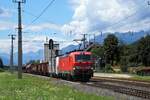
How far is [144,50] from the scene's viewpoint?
130250 mm

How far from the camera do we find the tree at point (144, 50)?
126206 mm

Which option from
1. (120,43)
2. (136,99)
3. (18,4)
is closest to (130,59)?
(120,43)

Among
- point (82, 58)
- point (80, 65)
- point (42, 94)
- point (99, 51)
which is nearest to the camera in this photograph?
point (42, 94)

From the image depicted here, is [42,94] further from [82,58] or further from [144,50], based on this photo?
[144,50]

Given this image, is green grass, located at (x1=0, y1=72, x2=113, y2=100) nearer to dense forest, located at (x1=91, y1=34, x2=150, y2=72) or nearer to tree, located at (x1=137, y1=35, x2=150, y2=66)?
dense forest, located at (x1=91, y1=34, x2=150, y2=72)

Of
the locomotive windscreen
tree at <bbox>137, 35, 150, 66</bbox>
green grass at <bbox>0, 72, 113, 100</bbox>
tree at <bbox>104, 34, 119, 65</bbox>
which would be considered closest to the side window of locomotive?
the locomotive windscreen

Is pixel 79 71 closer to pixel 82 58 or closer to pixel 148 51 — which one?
pixel 82 58

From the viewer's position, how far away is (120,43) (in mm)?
154000

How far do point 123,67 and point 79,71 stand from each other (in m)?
64.4

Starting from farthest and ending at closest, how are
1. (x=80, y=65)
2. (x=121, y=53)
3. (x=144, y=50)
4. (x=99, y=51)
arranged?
1. (x=121, y=53)
2. (x=99, y=51)
3. (x=144, y=50)
4. (x=80, y=65)

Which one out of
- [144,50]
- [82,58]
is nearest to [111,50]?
[144,50]

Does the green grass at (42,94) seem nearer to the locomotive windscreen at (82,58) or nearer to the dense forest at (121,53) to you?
the locomotive windscreen at (82,58)

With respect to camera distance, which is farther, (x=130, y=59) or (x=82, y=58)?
(x=130, y=59)

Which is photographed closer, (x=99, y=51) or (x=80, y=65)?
(x=80, y=65)
